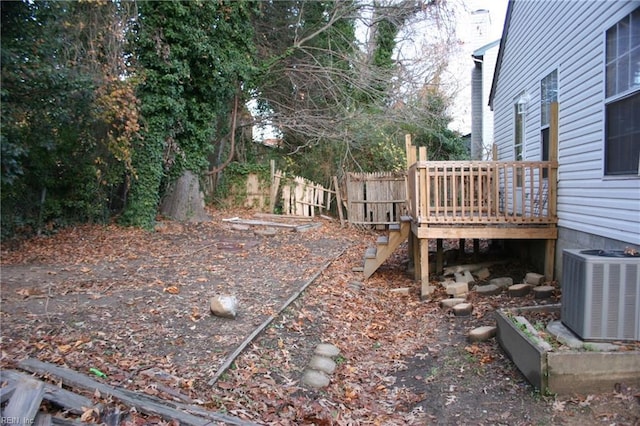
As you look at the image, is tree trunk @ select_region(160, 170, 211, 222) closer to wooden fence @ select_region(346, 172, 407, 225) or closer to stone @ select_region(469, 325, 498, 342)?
wooden fence @ select_region(346, 172, 407, 225)

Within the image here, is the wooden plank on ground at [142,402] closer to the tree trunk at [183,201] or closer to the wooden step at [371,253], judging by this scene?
the wooden step at [371,253]

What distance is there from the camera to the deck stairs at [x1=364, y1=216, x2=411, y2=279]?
9000 millimetres

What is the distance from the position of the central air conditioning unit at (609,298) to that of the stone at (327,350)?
2.50 meters

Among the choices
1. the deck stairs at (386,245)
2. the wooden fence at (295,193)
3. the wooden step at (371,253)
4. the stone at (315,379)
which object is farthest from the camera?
the wooden fence at (295,193)

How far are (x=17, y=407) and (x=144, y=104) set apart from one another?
930 cm

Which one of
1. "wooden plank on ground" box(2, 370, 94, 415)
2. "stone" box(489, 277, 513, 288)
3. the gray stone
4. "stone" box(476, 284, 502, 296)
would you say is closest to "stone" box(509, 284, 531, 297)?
"stone" box(476, 284, 502, 296)

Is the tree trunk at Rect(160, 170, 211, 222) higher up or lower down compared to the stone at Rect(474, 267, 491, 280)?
higher up

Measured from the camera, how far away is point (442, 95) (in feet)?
65.6

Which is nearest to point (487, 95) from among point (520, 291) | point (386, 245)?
point (386, 245)

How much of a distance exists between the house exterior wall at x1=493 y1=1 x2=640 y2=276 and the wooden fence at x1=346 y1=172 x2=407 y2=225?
6.17m

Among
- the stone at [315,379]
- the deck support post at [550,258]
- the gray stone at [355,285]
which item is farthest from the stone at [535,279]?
the stone at [315,379]

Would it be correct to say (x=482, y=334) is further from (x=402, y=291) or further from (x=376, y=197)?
A: (x=376, y=197)

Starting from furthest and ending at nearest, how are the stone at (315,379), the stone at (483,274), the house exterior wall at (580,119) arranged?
the stone at (483,274), the house exterior wall at (580,119), the stone at (315,379)

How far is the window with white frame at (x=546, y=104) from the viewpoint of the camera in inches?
312
